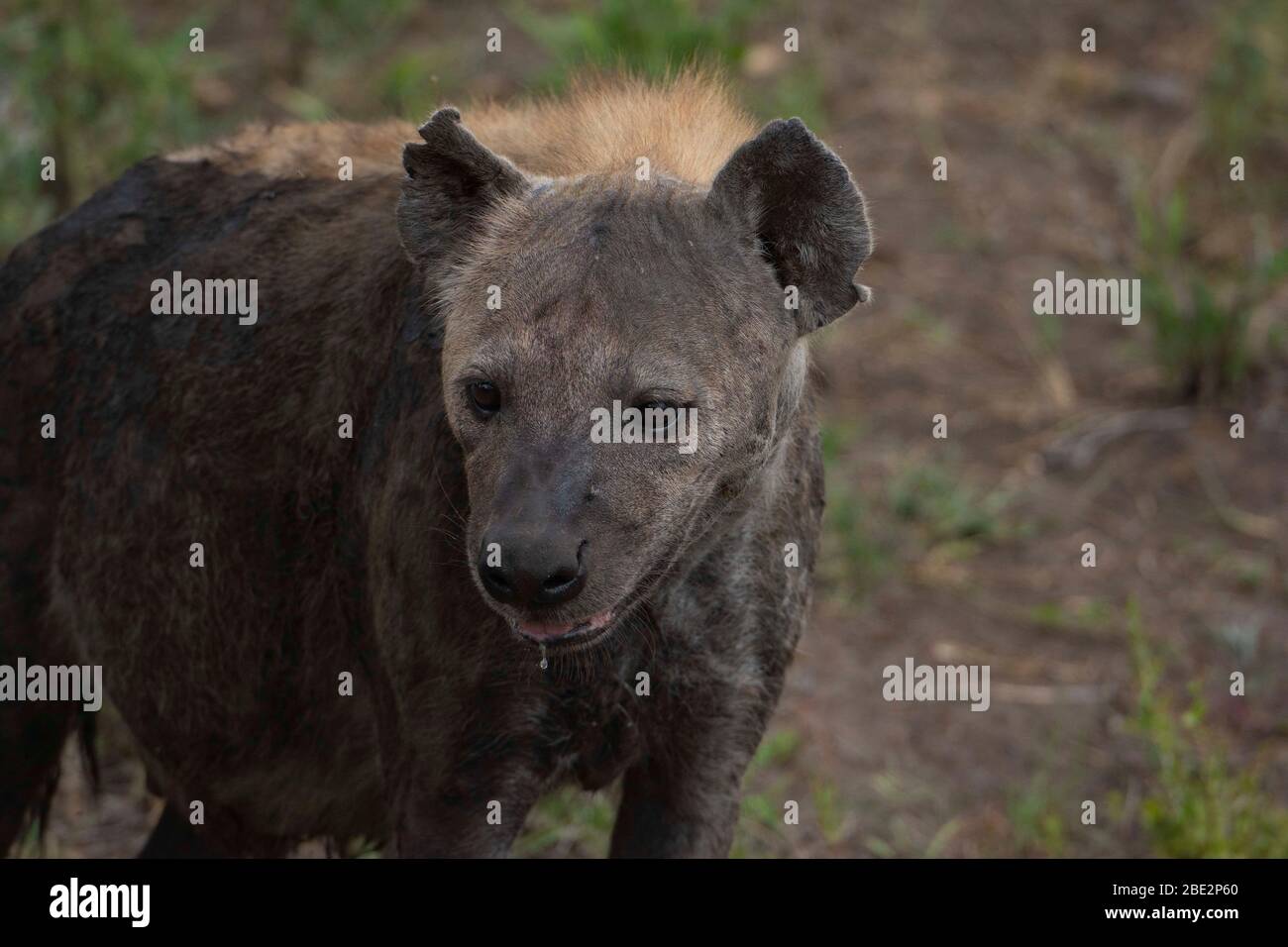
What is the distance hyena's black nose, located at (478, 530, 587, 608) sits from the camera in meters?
2.73

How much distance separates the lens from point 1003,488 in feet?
21.2

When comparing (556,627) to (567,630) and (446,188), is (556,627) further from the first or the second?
(446,188)

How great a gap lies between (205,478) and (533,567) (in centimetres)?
125

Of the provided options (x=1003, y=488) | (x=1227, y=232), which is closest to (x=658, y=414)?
(x=1003, y=488)

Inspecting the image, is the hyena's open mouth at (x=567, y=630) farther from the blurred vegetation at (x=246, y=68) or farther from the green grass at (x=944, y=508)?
the green grass at (x=944, y=508)

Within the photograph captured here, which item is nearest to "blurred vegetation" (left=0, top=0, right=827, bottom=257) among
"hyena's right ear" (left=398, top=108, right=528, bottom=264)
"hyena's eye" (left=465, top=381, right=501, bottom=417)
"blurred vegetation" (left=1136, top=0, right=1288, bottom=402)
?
"hyena's right ear" (left=398, top=108, right=528, bottom=264)

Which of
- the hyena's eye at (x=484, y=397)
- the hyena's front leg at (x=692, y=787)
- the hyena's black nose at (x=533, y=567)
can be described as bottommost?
the hyena's front leg at (x=692, y=787)

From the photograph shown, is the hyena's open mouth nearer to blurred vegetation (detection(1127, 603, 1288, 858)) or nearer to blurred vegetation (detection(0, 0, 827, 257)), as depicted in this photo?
blurred vegetation (detection(0, 0, 827, 257))

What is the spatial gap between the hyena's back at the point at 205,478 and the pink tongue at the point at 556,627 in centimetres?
71

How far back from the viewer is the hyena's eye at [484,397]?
291 centimetres

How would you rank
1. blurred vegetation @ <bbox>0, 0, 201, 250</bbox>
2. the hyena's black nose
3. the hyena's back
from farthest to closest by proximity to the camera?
blurred vegetation @ <bbox>0, 0, 201, 250</bbox> < the hyena's back < the hyena's black nose

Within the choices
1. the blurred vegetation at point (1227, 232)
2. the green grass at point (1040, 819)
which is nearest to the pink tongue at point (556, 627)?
the green grass at point (1040, 819)

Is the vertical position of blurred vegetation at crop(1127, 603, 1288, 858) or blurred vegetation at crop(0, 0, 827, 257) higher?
blurred vegetation at crop(0, 0, 827, 257)
